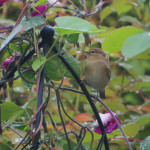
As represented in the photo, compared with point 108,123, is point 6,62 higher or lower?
higher

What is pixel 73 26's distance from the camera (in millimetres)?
607

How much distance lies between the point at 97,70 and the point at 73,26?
92 centimetres

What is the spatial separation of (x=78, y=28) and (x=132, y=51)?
0.33 metres

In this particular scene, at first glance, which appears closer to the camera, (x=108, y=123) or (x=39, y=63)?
(x=39, y=63)

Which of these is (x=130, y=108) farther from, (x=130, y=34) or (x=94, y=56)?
(x=130, y=34)

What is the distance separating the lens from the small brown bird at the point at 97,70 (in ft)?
4.72

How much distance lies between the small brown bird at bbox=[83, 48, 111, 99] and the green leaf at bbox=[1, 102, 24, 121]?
0.77 metres

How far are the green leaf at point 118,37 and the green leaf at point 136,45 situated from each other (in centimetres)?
8

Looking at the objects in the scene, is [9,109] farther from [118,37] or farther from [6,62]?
[118,37]

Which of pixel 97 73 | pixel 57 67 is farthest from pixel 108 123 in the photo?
pixel 97 73

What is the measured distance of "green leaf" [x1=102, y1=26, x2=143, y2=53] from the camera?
1.01m

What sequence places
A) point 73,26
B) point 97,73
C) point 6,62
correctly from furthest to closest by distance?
point 97,73, point 6,62, point 73,26

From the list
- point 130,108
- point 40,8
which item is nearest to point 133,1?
point 130,108

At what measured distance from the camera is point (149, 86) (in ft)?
4.73
